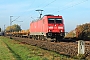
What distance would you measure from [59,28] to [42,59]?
2564cm

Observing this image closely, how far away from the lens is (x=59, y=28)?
38000mm

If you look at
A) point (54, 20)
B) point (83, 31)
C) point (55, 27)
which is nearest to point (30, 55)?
point (55, 27)

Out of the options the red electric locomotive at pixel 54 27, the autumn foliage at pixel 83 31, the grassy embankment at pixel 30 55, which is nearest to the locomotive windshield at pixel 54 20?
the red electric locomotive at pixel 54 27

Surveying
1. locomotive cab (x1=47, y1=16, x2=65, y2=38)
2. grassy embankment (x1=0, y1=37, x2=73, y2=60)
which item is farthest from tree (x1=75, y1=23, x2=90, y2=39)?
grassy embankment (x1=0, y1=37, x2=73, y2=60)

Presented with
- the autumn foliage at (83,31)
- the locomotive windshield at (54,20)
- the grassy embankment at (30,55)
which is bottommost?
the grassy embankment at (30,55)

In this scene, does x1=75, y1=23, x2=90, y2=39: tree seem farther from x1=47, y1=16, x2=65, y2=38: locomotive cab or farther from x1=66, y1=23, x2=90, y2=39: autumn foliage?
x1=47, y1=16, x2=65, y2=38: locomotive cab

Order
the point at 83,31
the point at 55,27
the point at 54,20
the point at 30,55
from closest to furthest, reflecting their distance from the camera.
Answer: the point at 30,55, the point at 55,27, the point at 54,20, the point at 83,31

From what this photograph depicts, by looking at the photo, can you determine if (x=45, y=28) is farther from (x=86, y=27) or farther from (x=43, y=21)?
(x=86, y=27)

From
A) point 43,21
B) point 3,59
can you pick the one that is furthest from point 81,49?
point 43,21

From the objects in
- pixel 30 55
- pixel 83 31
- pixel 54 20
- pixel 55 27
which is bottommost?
pixel 30 55

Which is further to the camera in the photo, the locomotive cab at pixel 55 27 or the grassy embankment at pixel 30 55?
the locomotive cab at pixel 55 27

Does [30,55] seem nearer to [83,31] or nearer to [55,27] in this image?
[55,27]

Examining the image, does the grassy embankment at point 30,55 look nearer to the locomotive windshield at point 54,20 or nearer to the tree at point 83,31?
the locomotive windshield at point 54,20

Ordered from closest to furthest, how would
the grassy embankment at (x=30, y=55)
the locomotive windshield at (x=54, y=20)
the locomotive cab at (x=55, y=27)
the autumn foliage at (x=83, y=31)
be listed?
1. the grassy embankment at (x=30, y=55)
2. the locomotive cab at (x=55, y=27)
3. the locomotive windshield at (x=54, y=20)
4. the autumn foliage at (x=83, y=31)
